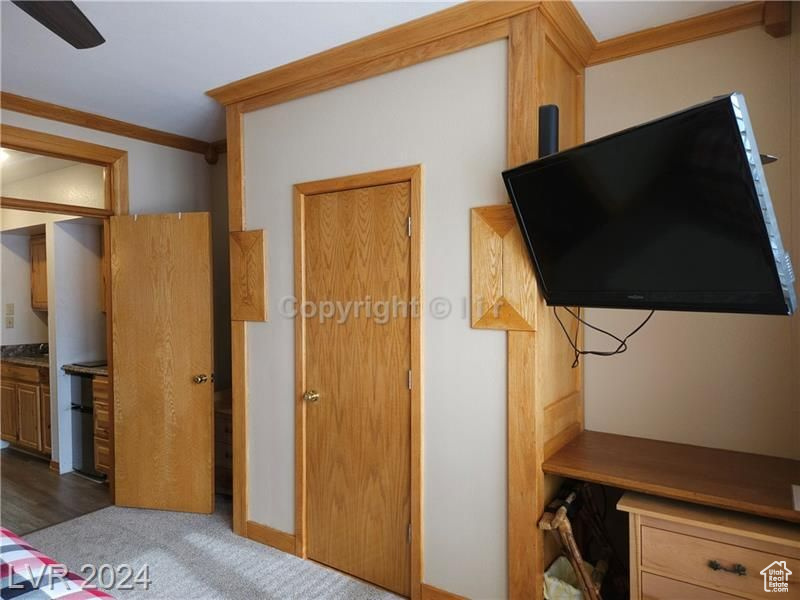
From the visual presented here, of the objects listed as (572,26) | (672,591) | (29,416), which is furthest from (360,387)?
(29,416)

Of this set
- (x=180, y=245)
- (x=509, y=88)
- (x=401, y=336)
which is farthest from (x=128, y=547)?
(x=509, y=88)

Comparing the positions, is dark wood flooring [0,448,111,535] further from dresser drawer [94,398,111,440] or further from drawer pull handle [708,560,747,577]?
drawer pull handle [708,560,747,577]

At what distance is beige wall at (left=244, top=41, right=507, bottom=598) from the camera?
2.10 m

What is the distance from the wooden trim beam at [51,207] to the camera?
3.05 metres

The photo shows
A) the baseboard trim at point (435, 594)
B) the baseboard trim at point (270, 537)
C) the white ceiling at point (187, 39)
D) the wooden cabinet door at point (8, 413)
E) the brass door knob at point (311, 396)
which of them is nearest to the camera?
the white ceiling at point (187, 39)

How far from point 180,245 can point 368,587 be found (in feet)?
7.76

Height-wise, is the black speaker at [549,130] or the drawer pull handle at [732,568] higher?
the black speaker at [549,130]

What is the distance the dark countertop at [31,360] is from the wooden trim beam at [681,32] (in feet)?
15.9

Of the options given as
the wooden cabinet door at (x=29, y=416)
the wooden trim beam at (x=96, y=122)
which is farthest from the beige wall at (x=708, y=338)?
the wooden cabinet door at (x=29, y=416)

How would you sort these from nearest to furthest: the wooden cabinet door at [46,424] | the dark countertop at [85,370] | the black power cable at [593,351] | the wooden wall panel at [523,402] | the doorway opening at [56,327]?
the wooden wall panel at [523,402] → the black power cable at [593,351] → the doorway opening at [56,327] → the dark countertop at [85,370] → the wooden cabinet door at [46,424]

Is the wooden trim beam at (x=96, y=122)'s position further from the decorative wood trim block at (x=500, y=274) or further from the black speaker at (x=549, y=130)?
the black speaker at (x=549, y=130)

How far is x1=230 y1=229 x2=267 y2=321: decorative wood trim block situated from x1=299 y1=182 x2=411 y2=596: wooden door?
0.33 meters

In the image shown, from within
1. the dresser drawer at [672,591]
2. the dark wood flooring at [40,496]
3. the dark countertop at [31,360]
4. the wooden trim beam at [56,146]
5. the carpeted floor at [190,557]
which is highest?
the wooden trim beam at [56,146]

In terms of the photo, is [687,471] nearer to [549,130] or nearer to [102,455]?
[549,130]
